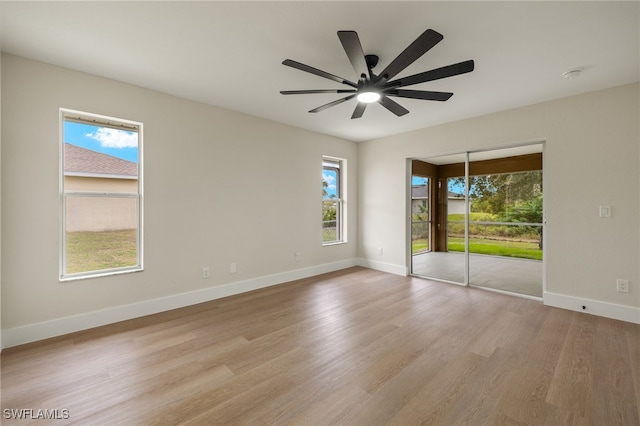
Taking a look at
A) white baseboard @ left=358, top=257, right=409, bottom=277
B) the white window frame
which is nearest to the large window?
the white window frame

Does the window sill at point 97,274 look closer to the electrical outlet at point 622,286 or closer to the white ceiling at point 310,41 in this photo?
the white ceiling at point 310,41

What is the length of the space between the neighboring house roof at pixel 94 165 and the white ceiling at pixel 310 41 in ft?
2.75

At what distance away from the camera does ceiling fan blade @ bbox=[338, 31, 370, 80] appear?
1.66 m

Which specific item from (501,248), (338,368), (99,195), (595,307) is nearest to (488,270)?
(501,248)

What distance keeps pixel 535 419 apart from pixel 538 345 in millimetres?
1118

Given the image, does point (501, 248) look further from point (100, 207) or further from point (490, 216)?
point (100, 207)

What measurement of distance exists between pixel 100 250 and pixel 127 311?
74 centimetres

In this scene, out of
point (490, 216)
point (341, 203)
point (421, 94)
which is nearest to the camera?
point (421, 94)

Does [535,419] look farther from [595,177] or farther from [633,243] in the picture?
[595,177]

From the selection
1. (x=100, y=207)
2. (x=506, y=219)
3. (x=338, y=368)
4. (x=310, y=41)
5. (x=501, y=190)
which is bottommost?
(x=338, y=368)

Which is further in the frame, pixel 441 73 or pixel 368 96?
pixel 368 96

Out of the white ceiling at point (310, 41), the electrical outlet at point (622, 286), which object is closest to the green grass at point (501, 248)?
the electrical outlet at point (622, 286)

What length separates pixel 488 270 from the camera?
4844 mm

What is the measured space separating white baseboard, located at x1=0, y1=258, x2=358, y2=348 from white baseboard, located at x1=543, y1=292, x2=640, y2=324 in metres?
3.63
